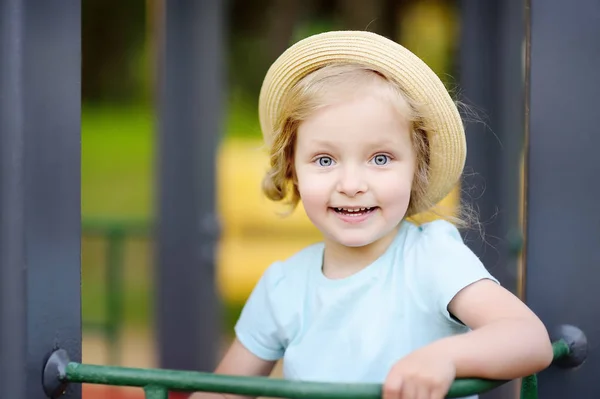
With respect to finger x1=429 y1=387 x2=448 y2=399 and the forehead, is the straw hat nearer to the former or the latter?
the forehead

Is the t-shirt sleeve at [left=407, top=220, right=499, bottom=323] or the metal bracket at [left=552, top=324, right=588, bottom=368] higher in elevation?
the t-shirt sleeve at [left=407, top=220, right=499, bottom=323]

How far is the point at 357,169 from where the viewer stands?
1.43 meters

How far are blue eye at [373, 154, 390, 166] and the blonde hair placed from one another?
63 mm

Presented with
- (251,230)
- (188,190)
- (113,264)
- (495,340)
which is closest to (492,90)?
(188,190)

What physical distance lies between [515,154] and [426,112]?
207cm

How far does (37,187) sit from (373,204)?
55 centimetres

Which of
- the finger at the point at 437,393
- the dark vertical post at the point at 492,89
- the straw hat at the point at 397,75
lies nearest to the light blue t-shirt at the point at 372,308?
the straw hat at the point at 397,75

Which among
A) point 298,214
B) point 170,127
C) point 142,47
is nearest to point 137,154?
point 142,47

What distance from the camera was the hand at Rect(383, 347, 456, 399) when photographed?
46.3 inches

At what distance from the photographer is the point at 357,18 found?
4898 millimetres

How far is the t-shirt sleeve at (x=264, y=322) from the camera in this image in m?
1.64

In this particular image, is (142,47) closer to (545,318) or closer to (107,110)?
(107,110)

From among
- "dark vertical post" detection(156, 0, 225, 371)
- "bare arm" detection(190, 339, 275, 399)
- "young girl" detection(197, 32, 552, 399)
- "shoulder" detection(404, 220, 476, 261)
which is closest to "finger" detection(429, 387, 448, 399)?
"young girl" detection(197, 32, 552, 399)

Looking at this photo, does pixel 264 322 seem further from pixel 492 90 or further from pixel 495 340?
pixel 492 90
